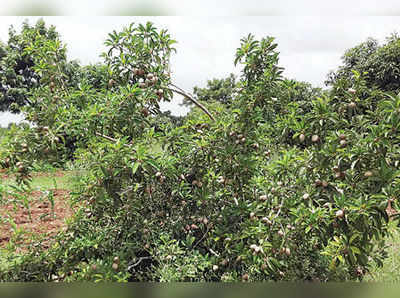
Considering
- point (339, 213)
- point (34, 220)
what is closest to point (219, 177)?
point (339, 213)

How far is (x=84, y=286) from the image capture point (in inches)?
27.1

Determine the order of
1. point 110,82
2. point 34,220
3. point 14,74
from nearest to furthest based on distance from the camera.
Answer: point 110,82
point 34,220
point 14,74

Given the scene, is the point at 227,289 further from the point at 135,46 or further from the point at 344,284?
the point at 135,46

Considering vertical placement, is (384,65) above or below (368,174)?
above

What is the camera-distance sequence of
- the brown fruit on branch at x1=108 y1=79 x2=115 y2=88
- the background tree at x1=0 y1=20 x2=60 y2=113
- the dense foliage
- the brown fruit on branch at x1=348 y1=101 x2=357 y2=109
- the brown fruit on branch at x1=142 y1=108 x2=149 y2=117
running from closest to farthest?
1. the dense foliage
2. the brown fruit on branch at x1=348 y1=101 x2=357 y2=109
3. the brown fruit on branch at x1=142 y1=108 x2=149 y2=117
4. the brown fruit on branch at x1=108 y1=79 x2=115 y2=88
5. the background tree at x1=0 y1=20 x2=60 y2=113

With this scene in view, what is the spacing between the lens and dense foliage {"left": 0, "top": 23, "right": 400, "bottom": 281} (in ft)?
5.88

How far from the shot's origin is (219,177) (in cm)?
232

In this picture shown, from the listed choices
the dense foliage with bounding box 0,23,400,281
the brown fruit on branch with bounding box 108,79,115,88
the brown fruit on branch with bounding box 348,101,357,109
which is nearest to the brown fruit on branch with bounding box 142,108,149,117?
the dense foliage with bounding box 0,23,400,281

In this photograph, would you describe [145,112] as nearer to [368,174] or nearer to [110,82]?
[110,82]

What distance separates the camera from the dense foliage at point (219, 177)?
1791mm

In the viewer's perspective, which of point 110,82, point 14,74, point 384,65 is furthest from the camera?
point 14,74

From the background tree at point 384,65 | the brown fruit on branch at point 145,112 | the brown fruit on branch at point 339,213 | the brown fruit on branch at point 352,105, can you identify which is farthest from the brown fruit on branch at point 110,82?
the background tree at point 384,65

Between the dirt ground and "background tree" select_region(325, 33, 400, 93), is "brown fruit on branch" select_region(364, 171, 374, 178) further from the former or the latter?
"background tree" select_region(325, 33, 400, 93)

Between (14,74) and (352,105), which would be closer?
(352,105)
